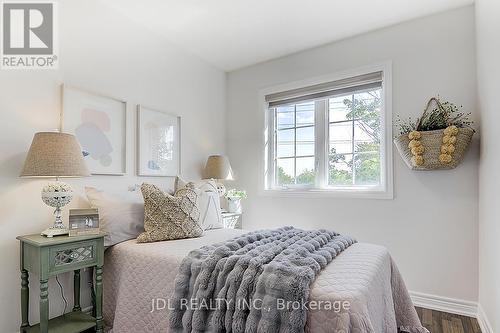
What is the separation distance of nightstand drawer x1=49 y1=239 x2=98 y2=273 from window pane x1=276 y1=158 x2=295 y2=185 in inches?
84.0

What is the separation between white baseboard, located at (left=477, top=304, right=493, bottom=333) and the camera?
2.00 meters

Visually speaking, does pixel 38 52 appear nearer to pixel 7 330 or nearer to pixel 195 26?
pixel 195 26

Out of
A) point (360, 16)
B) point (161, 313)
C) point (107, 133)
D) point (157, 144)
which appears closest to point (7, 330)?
point (161, 313)

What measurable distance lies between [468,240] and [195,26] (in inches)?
119

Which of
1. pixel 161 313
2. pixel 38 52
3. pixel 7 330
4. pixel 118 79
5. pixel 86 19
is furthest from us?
pixel 118 79

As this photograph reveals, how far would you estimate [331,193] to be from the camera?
3057 millimetres

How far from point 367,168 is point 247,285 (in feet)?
6.72

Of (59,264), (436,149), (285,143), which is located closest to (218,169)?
(285,143)

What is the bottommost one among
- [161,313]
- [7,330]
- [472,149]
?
[7,330]

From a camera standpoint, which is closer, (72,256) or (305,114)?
(72,256)

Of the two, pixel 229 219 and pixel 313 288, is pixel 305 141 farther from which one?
pixel 313 288

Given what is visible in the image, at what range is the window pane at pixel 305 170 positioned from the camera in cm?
329

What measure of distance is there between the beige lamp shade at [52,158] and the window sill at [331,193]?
2089 millimetres

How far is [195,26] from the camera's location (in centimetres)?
280
